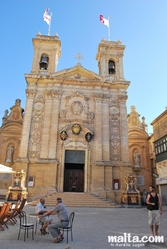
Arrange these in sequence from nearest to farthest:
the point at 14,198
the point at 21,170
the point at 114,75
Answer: the point at 14,198, the point at 21,170, the point at 114,75

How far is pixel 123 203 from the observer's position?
1986 cm

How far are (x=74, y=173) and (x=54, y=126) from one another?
5.97 meters

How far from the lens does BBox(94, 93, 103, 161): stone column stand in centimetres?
2260

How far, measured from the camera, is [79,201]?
1845cm

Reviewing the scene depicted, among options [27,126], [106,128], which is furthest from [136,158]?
[27,126]

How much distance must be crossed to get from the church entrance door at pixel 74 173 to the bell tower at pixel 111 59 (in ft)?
38.6

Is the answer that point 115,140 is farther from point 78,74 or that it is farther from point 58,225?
point 58,225

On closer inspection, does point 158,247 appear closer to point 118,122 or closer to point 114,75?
point 118,122

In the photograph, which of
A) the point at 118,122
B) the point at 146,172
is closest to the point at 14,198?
the point at 118,122

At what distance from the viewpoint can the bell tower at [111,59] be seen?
27812 millimetres

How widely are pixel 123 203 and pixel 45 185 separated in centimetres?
824

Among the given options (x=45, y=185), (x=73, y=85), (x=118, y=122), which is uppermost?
(x=73, y=85)

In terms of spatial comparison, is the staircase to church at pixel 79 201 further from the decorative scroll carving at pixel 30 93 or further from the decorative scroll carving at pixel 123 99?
the decorative scroll carving at pixel 123 99

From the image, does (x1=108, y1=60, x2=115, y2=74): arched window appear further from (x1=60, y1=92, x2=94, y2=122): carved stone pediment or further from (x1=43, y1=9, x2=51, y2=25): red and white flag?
(x1=43, y1=9, x2=51, y2=25): red and white flag
